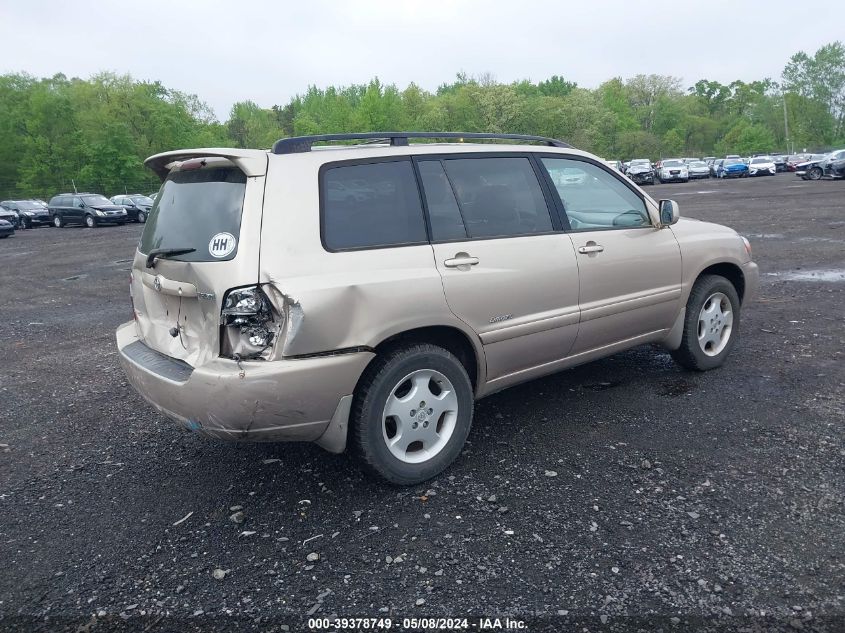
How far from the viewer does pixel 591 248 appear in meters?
4.48

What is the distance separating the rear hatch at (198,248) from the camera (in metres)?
3.33

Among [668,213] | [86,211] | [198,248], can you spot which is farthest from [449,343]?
[86,211]

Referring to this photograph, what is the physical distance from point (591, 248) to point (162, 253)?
2592 millimetres

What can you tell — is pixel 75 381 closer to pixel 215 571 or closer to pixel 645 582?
pixel 215 571

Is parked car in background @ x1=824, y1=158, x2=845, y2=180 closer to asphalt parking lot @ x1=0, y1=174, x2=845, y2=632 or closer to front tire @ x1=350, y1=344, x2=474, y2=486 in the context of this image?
asphalt parking lot @ x1=0, y1=174, x2=845, y2=632

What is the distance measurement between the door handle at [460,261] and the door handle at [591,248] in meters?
0.89

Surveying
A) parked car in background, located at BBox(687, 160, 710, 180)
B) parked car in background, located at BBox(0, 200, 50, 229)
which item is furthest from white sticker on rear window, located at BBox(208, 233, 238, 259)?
parked car in background, located at BBox(687, 160, 710, 180)

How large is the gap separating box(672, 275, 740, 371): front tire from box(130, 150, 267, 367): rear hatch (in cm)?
339

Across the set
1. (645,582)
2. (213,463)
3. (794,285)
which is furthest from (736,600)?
(794,285)

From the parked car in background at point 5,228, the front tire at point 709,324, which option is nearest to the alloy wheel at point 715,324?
the front tire at point 709,324

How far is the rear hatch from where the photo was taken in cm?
333

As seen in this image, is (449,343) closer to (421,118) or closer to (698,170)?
(698,170)

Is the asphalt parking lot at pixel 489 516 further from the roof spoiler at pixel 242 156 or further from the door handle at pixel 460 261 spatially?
the roof spoiler at pixel 242 156

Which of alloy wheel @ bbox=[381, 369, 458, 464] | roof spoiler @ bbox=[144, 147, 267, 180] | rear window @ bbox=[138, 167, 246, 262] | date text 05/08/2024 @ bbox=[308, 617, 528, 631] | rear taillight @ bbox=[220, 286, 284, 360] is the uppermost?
roof spoiler @ bbox=[144, 147, 267, 180]
